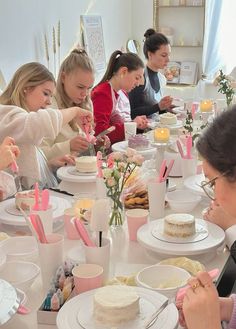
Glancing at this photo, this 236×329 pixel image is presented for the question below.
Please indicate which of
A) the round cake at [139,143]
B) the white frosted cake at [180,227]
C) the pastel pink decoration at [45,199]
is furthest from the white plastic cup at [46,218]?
the round cake at [139,143]

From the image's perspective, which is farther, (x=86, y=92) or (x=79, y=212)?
(x=86, y=92)

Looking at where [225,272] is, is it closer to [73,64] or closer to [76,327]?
[76,327]

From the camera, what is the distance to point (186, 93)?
5367 millimetres

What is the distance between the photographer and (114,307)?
0.95 m

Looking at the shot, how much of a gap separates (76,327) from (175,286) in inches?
10.5

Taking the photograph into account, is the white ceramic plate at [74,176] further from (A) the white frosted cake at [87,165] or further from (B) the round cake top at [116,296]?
(B) the round cake top at [116,296]

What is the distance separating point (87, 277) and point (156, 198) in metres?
0.56

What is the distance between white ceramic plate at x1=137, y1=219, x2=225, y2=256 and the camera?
130 cm

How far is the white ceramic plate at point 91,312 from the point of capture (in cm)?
95

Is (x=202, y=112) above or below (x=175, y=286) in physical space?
below

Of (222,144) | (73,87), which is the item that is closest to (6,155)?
(222,144)

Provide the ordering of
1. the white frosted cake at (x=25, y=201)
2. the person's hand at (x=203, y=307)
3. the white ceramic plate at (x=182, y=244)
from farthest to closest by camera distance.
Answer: the white frosted cake at (x=25, y=201) → the white ceramic plate at (x=182, y=244) → the person's hand at (x=203, y=307)

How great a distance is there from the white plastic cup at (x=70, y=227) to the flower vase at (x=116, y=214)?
124 mm

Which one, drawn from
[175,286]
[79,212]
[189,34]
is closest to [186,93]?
[189,34]
